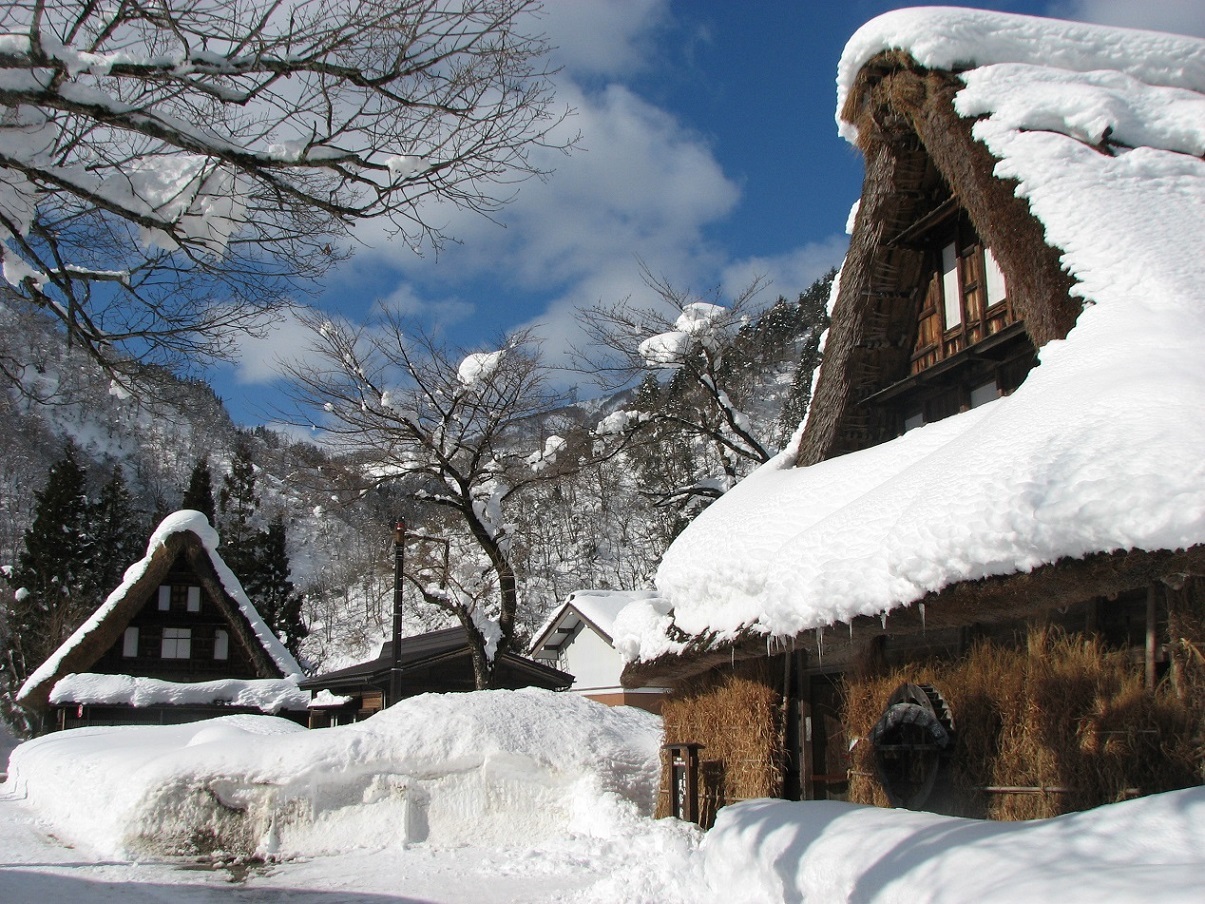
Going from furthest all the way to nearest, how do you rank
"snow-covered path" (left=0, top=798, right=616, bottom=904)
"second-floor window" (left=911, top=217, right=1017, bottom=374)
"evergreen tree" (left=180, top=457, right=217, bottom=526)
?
"evergreen tree" (left=180, top=457, right=217, bottom=526) < "second-floor window" (left=911, top=217, right=1017, bottom=374) < "snow-covered path" (left=0, top=798, right=616, bottom=904)

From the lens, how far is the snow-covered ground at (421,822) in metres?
7.15

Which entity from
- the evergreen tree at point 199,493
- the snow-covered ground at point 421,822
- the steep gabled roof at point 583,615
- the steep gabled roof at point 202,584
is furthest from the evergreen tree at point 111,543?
the snow-covered ground at point 421,822

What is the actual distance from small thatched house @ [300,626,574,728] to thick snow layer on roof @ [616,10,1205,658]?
1313 centimetres

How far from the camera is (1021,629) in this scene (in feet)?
21.1

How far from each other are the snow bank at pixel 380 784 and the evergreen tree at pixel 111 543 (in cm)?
2692

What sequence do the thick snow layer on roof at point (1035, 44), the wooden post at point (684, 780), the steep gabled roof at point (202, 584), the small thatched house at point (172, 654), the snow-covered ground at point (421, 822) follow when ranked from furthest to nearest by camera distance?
the steep gabled roof at point (202, 584), the small thatched house at point (172, 654), the wooden post at point (684, 780), the thick snow layer on roof at point (1035, 44), the snow-covered ground at point (421, 822)

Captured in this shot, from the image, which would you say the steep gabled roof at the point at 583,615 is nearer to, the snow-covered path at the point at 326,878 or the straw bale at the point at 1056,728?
the snow-covered path at the point at 326,878

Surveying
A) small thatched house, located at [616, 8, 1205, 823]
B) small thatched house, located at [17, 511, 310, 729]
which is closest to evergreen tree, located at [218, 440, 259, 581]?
small thatched house, located at [17, 511, 310, 729]

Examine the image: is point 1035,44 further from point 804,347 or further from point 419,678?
point 804,347

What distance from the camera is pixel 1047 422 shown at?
5.06 meters

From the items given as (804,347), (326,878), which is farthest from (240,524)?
(326,878)

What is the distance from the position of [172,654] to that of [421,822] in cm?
1689

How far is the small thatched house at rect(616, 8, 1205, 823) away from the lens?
471cm

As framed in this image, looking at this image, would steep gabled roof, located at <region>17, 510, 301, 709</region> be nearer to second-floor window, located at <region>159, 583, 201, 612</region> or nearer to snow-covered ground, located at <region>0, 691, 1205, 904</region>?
second-floor window, located at <region>159, 583, 201, 612</region>
